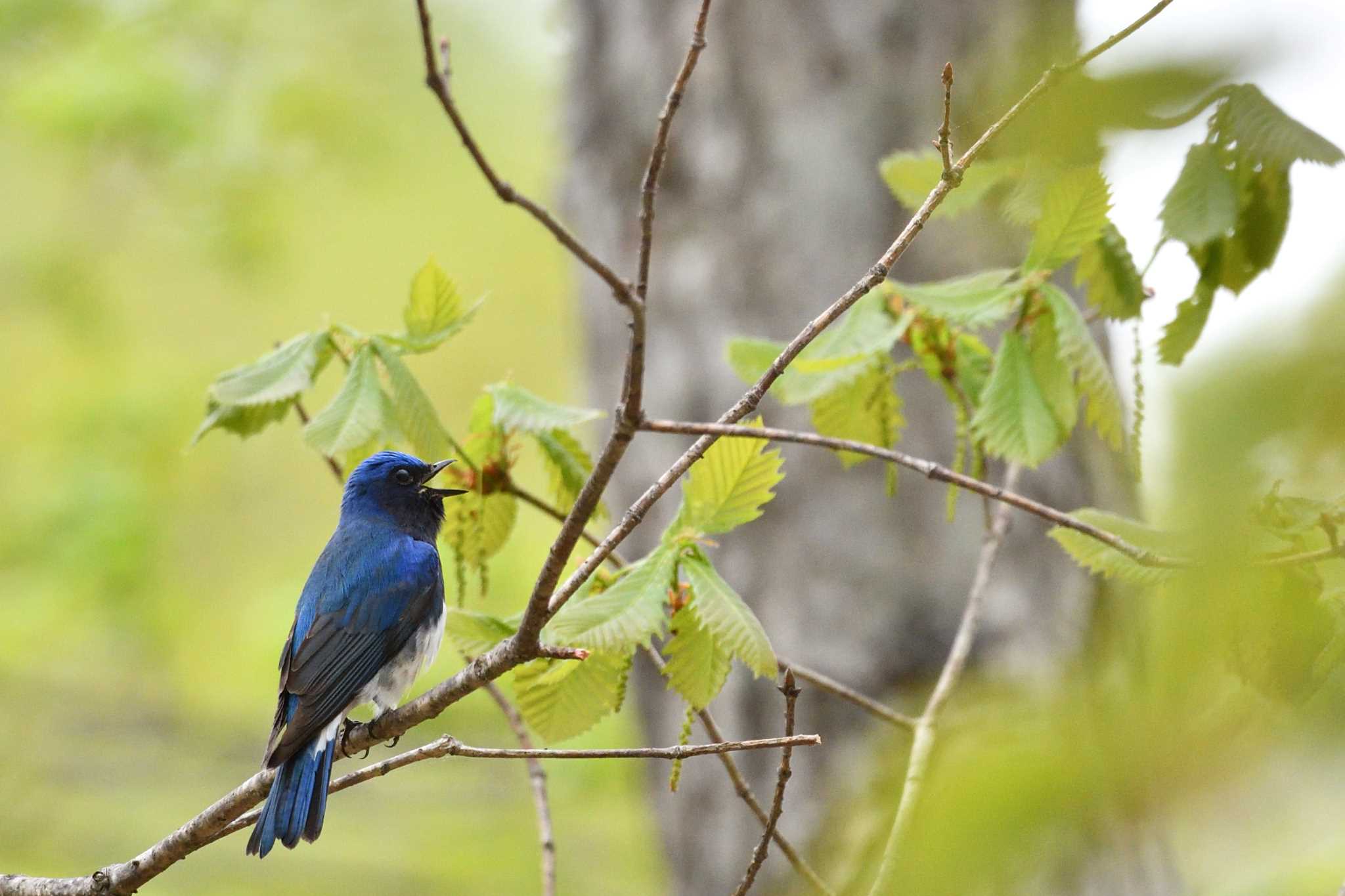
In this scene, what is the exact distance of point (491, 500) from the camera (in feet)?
8.46

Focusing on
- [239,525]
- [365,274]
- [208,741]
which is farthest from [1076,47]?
[365,274]

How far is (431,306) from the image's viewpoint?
96.0 inches

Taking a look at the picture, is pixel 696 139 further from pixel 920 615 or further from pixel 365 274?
pixel 365 274

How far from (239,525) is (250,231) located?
2483 millimetres

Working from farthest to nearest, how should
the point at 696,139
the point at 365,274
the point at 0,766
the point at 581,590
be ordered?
1. the point at 365,274
2. the point at 0,766
3. the point at 696,139
4. the point at 581,590

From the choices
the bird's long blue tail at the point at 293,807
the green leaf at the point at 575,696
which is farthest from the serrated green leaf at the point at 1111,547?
the bird's long blue tail at the point at 293,807

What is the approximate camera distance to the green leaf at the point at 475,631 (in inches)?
85.2

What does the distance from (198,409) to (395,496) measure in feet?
15.2

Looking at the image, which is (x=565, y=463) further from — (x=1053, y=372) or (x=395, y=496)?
(x=395, y=496)

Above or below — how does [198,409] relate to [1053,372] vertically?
above

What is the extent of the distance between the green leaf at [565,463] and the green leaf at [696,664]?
603mm

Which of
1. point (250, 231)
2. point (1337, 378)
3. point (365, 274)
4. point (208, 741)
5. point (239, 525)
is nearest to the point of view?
point (1337, 378)

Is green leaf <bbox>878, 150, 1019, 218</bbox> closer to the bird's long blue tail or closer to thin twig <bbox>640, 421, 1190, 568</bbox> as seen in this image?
thin twig <bbox>640, 421, 1190, 568</bbox>

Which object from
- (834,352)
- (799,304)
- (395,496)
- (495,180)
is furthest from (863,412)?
(799,304)
